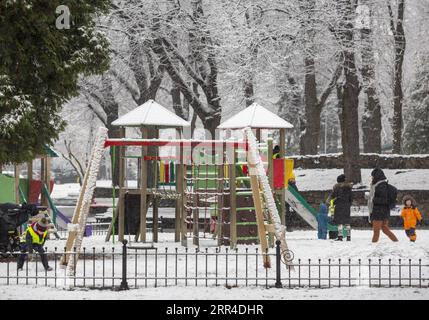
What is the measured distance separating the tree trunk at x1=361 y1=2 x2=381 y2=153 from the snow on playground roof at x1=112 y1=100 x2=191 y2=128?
12.3 metres

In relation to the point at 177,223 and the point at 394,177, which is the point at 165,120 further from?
the point at 394,177

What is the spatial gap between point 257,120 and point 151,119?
274cm

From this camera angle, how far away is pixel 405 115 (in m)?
48.1

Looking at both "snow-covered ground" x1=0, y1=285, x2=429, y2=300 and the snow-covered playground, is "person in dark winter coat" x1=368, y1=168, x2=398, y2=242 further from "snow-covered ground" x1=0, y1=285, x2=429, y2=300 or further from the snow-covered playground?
"snow-covered ground" x1=0, y1=285, x2=429, y2=300

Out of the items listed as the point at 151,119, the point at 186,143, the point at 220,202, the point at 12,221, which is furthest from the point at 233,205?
the point at 12,221

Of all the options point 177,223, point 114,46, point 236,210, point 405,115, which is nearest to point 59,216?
point 177,223

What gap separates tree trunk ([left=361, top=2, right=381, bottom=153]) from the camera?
117 feet

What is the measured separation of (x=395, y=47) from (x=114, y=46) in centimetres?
1231

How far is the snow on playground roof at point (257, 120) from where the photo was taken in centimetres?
2395

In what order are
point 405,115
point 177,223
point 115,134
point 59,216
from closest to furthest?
point 177,223 < point 59,216 < point 115,134 < point 405,115

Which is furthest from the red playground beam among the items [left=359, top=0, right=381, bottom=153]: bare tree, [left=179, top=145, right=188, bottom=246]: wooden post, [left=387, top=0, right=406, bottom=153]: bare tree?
[left=387, top=0, right=406, bottom=153]: bare tree

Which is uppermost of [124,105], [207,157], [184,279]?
[124,105]

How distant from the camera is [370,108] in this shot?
4162cm

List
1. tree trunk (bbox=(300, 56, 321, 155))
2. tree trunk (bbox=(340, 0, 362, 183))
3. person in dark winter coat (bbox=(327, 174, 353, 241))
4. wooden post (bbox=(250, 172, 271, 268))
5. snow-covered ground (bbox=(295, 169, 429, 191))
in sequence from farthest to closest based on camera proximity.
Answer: tree trunk (bbox=(300, 56, 321, 155))
snow-covered ground (bbox=(295, 169, 429, 191))
tree trunk (bbox=(340, 0, 362, 183))
person in dark winter coat (bbox=(327, 174, 353, 241))
wooden post (bbox=(250, 172, 271, 268))
